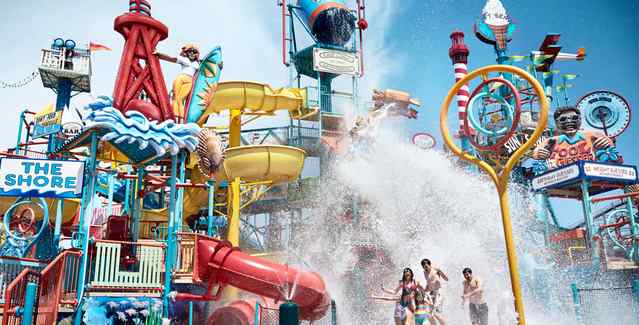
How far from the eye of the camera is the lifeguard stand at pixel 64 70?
23.9 metres

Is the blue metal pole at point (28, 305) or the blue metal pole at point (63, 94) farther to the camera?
the blue metal pole at point (63, 94)

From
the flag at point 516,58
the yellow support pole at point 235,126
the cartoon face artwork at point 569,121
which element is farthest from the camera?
the flag at point 516,58

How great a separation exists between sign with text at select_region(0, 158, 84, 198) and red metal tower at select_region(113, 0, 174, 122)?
166 cm

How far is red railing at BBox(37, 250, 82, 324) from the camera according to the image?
25.0 feet

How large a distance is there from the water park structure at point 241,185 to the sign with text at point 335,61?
88mm

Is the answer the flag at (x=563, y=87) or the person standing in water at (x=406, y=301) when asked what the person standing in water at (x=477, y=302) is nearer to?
the person standing in water at (x=406, y=301)

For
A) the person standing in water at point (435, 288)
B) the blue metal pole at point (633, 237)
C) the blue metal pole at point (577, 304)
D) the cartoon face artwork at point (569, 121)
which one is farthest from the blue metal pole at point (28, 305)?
the cartoon face artwork at point (569, 121)

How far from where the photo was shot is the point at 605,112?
26172 mm

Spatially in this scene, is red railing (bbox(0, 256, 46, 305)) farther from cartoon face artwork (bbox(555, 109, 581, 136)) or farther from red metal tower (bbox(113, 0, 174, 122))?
cartoon face artwork (bbox(555, 109, 581, 136))

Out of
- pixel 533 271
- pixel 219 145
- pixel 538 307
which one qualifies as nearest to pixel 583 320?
pixel 538 307

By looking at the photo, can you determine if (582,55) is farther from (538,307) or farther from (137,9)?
(137,9)

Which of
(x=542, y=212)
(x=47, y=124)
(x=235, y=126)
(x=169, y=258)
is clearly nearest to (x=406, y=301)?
(x=169, y=258)

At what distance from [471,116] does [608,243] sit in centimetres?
1477

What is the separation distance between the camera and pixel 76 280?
30.0 feet
